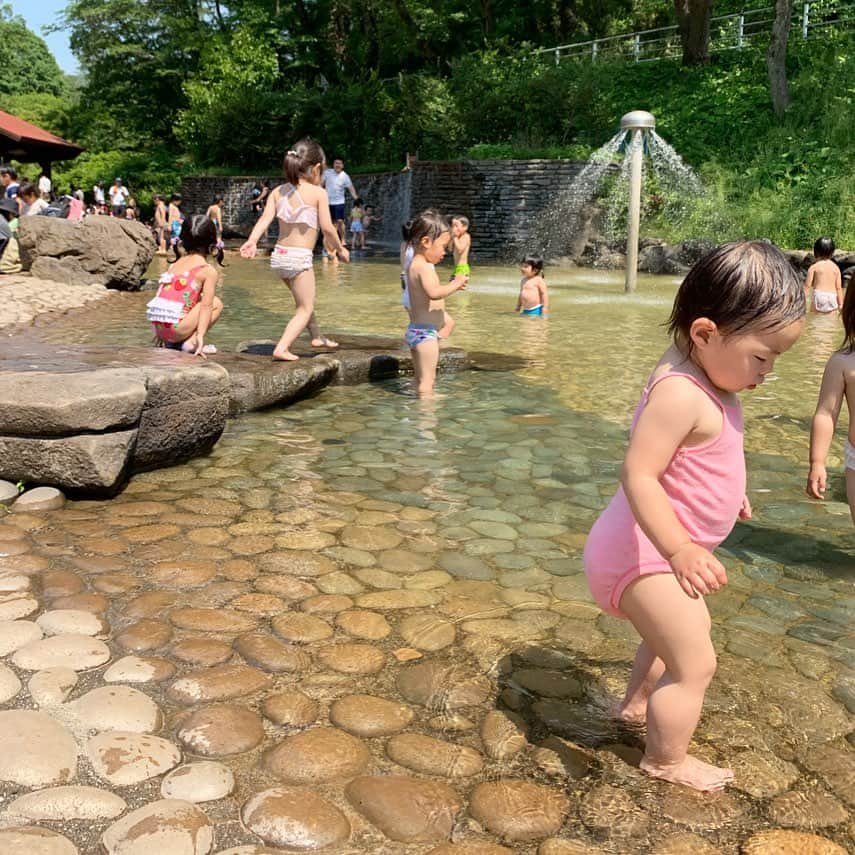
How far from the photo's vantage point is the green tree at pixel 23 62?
65.2 meters

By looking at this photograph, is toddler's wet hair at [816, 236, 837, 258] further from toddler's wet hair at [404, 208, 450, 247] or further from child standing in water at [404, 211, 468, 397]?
toddler's wet hair at [404, 208, 450, 247]

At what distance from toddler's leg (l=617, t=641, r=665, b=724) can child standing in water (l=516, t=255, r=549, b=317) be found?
350 inches

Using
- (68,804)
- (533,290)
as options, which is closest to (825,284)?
(533,290)

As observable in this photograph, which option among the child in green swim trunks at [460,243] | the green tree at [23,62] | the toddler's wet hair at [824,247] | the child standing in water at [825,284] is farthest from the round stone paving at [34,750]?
the green tree at [23,62]

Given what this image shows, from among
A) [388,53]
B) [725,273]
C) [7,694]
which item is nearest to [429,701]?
[7,694]

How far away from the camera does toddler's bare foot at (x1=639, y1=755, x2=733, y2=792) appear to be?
217 cm

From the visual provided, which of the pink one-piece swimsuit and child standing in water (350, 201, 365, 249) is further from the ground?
child standing in water (350, 201, 365, 249)

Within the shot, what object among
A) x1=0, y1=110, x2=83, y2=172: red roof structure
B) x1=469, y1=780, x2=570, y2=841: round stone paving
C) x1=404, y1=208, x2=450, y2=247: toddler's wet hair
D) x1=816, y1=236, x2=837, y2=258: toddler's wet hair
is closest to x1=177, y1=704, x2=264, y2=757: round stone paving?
x1=469, y1=780, x2=570, y2=841: round stone paving

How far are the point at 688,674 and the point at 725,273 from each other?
0.93m

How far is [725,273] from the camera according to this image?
2.05 metres

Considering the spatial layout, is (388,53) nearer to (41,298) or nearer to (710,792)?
(41,298)

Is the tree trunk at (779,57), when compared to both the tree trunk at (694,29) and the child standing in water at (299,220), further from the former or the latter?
the child standing in water at (299,220)

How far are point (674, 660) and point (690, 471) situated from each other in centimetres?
44

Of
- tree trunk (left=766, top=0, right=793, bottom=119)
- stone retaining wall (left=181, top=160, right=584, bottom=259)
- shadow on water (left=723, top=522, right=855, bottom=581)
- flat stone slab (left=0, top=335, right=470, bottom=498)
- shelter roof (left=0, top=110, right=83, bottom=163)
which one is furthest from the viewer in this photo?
shelter roof (left=0, top=110, right=83, bottom=163)
